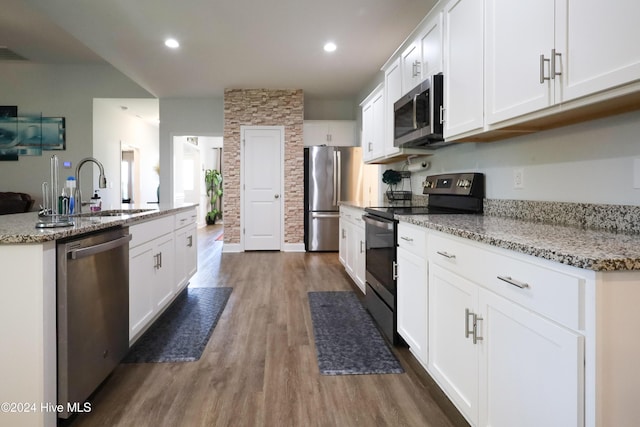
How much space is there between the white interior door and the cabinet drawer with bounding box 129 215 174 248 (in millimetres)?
3207

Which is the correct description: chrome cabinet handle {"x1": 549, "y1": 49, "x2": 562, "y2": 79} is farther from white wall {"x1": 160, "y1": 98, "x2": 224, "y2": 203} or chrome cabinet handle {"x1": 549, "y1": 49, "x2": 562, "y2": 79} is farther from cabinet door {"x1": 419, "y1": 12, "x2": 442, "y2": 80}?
white wall {"x1": 160, "y1": 98, "x2": 224, "y2": 203}

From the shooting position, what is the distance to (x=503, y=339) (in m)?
1.20

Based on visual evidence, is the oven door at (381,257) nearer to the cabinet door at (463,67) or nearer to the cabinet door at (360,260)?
the cabinet door at (360,260)

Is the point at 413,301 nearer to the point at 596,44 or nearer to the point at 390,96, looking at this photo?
the point at 596,44

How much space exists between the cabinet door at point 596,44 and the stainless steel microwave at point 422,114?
1039 millimetres

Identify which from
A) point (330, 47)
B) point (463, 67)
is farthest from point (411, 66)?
point (330, 47)

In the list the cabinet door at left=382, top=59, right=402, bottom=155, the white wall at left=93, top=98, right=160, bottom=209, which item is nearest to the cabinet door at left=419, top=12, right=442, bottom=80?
the cabinet door at left=382, top=59, right=402, bottom=155

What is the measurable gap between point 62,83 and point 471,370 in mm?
7696

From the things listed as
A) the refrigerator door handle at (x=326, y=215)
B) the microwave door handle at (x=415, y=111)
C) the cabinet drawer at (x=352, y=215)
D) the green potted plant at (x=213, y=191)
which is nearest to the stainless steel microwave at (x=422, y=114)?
the microwave door handle at (x=415, y=111)

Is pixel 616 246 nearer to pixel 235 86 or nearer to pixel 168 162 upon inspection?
pixel 235 86

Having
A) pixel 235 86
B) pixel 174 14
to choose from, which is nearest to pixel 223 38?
pixel 174 14

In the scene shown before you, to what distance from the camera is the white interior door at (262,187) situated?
20.3 feet

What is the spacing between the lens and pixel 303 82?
583 centimetres

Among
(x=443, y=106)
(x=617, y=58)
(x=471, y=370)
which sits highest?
(x=443, y=106)
